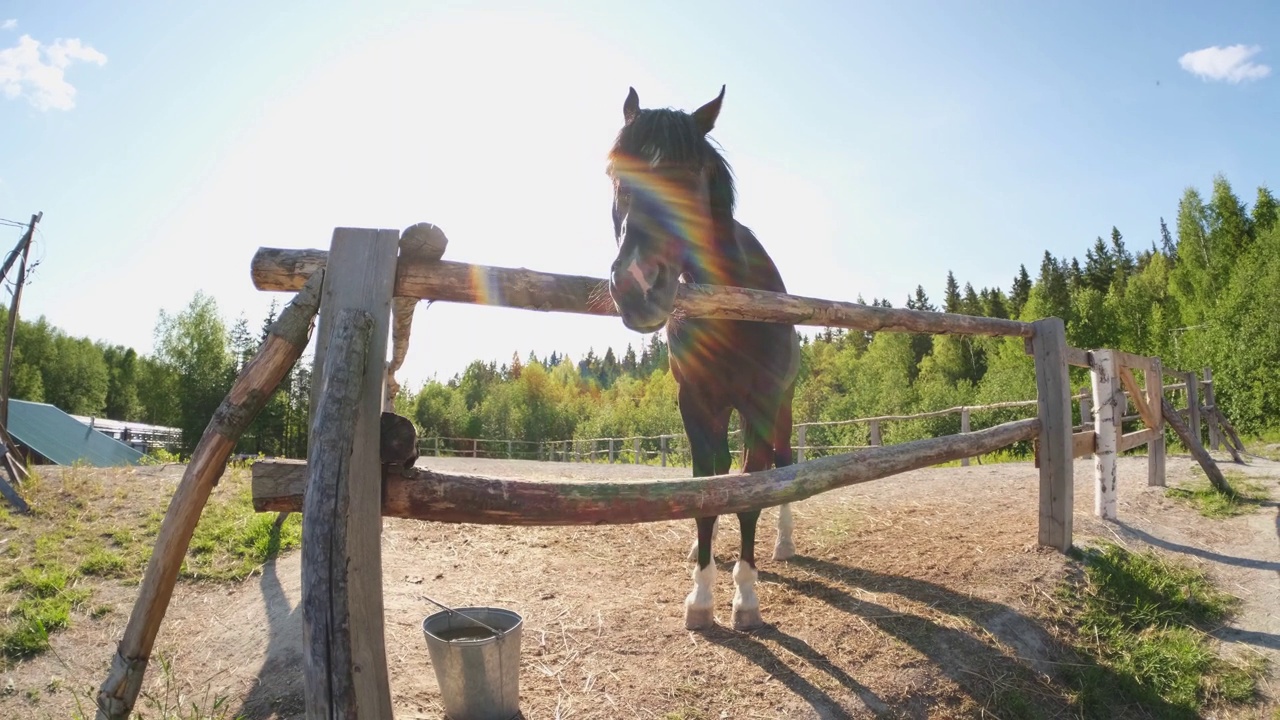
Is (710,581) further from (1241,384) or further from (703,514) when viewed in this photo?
(1241,384)

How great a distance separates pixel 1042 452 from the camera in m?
3.99

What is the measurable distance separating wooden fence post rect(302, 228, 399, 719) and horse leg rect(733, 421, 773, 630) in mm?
1967

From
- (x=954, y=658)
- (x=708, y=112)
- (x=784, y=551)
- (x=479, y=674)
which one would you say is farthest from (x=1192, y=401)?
(x=479, y=674)

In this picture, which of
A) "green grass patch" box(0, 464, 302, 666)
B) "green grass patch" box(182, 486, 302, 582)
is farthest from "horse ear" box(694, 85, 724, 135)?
"green grass patch" box(0, 464, 302, 666)

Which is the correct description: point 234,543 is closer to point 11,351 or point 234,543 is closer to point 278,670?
point 278,670

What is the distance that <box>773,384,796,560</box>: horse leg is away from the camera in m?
4.28

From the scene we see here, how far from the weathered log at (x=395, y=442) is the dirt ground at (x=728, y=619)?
4.68ft

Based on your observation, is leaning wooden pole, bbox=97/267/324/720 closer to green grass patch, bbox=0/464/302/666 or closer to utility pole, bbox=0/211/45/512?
green grass patch, bbox=0/464/302/666

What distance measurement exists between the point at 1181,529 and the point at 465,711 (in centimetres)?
554

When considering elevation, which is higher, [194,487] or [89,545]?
[194,487]

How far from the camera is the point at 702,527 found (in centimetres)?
333

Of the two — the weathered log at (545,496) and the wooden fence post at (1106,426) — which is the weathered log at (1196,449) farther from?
the weathered log at (545,496)

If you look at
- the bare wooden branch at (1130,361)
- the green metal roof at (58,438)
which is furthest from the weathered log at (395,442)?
the green metal roof at (58,438)

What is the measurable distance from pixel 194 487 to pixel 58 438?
944 inches
